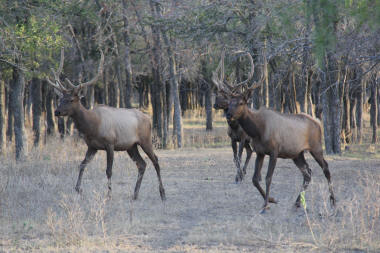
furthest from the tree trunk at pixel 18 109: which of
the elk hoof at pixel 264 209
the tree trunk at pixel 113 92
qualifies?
the tree trunk at pixel 113 92

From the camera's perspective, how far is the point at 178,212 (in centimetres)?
945

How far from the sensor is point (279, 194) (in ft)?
36.6

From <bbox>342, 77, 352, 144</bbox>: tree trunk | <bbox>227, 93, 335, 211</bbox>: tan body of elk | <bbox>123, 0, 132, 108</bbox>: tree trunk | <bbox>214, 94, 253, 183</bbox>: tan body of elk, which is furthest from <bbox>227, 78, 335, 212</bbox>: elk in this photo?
<bbox>342, 77, 352, 144</bbox>: tree trunk

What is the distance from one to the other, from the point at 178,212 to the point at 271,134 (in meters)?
2.09

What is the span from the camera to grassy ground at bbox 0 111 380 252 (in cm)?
718

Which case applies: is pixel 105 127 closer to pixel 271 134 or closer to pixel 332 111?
pixel 271 134

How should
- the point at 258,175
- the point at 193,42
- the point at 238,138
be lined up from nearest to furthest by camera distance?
the point at 258,175
the point at 238,138
the point at 193,42

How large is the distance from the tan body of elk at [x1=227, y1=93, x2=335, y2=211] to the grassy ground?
28.7 inches

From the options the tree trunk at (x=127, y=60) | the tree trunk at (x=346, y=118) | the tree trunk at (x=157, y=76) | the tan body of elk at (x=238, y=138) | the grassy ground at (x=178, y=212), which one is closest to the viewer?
the grassy ground at (x=178, y=212)

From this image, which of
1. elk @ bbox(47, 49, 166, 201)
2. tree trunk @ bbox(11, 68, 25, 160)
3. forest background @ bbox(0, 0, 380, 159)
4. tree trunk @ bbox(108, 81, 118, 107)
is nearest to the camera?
elk @ bbox(47, 49, 166, 201)

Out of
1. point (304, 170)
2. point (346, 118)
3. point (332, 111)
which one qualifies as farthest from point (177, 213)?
point (346, 118)

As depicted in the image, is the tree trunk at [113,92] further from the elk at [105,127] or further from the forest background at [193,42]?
the elk at [105,127]

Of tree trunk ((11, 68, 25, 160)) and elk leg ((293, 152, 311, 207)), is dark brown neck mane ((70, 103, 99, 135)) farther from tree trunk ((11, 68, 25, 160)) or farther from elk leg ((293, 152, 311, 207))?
tree trunk ((11, 68, 25, 160))

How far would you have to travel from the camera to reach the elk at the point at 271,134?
9.38 m
